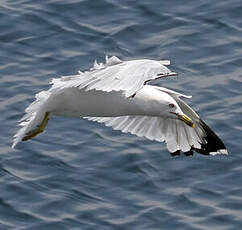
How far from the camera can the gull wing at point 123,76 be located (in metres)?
10.1

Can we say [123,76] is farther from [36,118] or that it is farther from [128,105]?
[36,118]

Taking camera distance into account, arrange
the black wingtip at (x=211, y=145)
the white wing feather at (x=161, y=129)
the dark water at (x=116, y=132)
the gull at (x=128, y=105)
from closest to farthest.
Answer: the gull at (x=128, y=105)
the black wingtip at (x=211, y=145)
the white wing feather at (x=161, y=129)
the dark water at (x=116, y=132)

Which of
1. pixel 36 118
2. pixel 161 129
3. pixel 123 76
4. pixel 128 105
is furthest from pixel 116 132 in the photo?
pixel 123 76

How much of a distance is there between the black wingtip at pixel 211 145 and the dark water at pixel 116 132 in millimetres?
1170

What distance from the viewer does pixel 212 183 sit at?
13.8 m

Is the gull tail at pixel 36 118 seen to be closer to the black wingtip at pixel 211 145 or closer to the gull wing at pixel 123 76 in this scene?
the gull wing at pixel 123 76

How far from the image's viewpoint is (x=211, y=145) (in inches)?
486

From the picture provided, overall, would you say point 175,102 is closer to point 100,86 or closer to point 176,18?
point 100,86

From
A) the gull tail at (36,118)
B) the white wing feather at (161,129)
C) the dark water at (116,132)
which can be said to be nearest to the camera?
the gull tail at (36,118)

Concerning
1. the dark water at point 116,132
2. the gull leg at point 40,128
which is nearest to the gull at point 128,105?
the gull leg at point 40,128

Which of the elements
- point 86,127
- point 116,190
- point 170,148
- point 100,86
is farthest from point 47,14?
point 100,86

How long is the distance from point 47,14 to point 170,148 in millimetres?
4734

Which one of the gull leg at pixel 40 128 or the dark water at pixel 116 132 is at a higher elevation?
the dark water at pixel 116 132

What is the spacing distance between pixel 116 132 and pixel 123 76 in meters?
4.14
